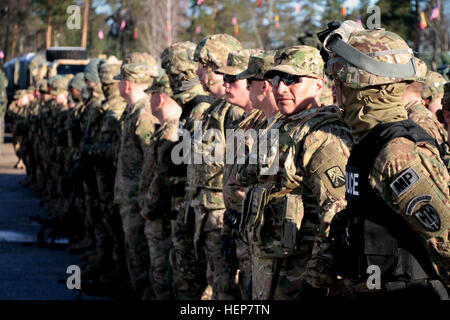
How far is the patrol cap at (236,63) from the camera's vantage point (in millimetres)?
5474

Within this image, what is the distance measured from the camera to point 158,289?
7.13 meters

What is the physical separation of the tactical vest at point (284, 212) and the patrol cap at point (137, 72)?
4.00 metres

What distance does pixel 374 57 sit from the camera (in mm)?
3277

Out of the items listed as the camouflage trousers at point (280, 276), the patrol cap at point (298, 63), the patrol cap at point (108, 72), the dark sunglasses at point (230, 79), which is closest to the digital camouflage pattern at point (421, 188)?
the camouflage trousers at point (280, 276)

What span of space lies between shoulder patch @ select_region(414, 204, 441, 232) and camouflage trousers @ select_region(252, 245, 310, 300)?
117cm

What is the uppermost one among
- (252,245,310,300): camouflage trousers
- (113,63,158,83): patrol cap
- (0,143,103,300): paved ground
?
(113,63,158,83): patrol cap

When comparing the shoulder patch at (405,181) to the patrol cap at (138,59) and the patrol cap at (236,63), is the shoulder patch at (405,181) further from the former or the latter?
the patrol cap at (138,59)

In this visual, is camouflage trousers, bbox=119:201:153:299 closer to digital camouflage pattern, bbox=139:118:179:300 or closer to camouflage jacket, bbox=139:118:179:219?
digital camouflage pattern, bbox=139:118:179:300

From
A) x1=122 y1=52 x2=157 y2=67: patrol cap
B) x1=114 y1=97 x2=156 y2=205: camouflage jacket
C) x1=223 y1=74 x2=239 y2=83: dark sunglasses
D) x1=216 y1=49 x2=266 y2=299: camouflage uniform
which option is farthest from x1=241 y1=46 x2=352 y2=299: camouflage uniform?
x1=122 y1=52 x2=157 y2=67: patrol cap

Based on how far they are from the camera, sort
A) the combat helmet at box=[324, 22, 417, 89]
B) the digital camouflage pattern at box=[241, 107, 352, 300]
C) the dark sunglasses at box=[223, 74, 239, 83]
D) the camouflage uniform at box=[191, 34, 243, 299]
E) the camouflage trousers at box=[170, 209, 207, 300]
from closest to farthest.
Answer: the combat helmet at box=[324, 22, 417, 89] < the digital camouflage pattern at box=[241, 107, 352, 300] < the dark sunglasses at box=[223, 74, 239, 83] < the camouflage uniform at box=[191, 34, 243, 299] < the camouflage trousers at box=[170, 209, 207, 300]

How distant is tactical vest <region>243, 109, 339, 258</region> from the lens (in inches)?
159

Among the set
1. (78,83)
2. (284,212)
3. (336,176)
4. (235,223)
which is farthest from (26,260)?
(336,176)

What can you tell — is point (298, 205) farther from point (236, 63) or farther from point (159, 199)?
point (159, 199)

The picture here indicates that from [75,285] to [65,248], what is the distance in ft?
10.6
